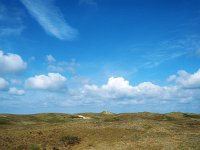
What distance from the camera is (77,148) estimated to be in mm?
46281

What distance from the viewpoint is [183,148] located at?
42.7 metres

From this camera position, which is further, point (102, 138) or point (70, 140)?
point (102, 138)

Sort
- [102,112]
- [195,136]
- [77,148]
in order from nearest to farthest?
[77,148]
[195,136]
[102,112]

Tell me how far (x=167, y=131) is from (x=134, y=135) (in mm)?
7499

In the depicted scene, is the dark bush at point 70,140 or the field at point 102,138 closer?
the field at point 102,138

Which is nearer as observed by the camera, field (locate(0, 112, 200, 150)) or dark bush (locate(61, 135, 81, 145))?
field (locate(0, 112, 200, 150))

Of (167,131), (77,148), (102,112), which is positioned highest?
(102,112)

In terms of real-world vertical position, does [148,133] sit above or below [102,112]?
below

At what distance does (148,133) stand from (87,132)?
36.3 feet

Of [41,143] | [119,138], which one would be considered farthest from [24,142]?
[119,138]

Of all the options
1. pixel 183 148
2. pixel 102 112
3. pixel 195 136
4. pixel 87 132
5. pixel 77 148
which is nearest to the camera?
pixel 183 148

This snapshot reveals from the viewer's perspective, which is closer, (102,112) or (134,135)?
(134,135)

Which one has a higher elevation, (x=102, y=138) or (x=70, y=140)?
(x=102, y=138)

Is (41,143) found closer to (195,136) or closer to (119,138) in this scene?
(119,138)
